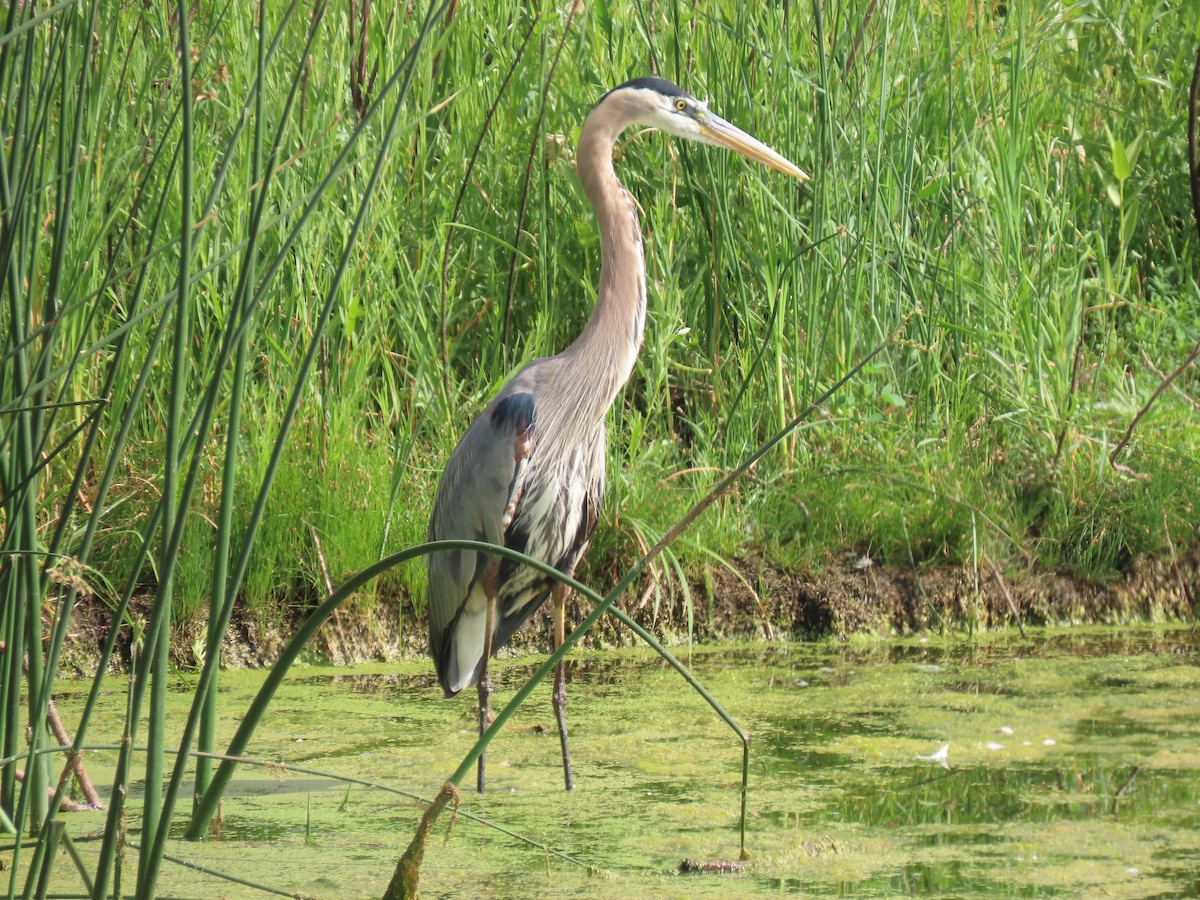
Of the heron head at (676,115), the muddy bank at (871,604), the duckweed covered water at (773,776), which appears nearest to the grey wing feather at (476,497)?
the duckweed covered water at (773,776)

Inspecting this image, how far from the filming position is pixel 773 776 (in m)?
3.12

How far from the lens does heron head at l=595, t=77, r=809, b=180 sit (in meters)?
3.79

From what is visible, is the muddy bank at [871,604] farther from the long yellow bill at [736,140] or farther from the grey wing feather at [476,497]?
the long yellow bill at [736,140]

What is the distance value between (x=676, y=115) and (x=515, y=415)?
3.02ft

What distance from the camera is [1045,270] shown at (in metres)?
4.77

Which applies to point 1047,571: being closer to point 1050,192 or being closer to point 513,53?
point 1050,192

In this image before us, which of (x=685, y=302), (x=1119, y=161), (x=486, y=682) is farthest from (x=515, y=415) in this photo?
(x=1119, y=161)

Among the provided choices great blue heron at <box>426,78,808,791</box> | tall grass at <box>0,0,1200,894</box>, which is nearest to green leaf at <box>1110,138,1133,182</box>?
tall grass at <box>0,0,1200,894</box>

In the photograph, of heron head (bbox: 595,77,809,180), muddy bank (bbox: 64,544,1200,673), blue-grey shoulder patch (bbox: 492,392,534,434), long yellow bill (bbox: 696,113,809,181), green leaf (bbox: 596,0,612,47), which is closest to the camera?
blue-grey shoulder patch (bbox: 492,392,534,434)

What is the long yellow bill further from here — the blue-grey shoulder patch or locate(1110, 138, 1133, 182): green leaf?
locate(1110, 138, 1133, 182): green leaf

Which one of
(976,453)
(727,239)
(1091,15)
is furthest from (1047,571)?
(1091,15)

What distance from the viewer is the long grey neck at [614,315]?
3.63 m

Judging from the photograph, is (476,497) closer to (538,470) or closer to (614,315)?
(538,470)

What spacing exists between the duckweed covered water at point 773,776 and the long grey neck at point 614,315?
2.60ft
